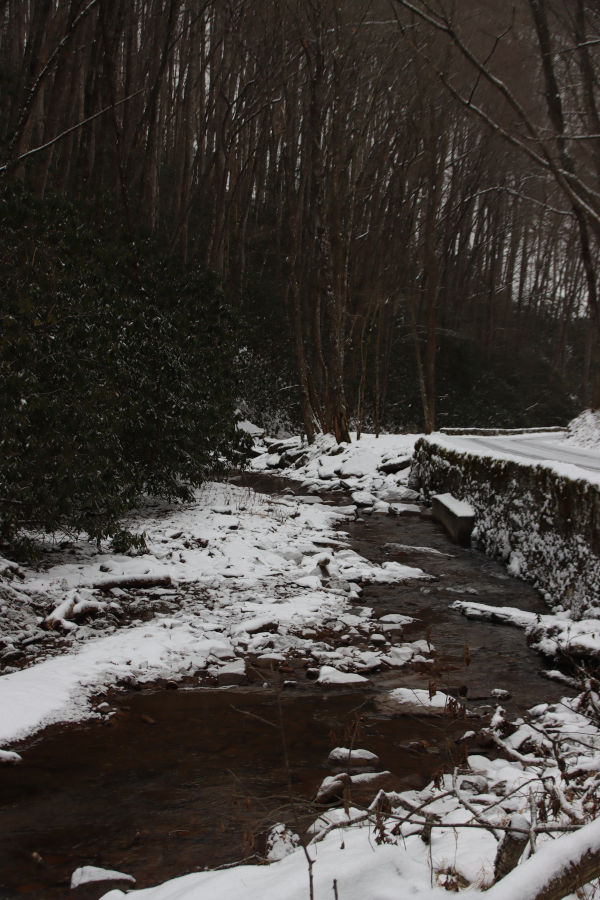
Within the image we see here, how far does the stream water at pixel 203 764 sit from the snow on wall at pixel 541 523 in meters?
0.83

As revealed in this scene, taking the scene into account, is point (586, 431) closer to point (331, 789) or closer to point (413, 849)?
point (331, 789)

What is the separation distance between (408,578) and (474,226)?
1059 inches

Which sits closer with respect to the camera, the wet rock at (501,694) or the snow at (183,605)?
the snow at (183,605)

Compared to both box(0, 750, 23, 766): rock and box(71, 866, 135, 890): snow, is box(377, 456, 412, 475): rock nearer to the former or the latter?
box(0, 750, 23, 766): rock

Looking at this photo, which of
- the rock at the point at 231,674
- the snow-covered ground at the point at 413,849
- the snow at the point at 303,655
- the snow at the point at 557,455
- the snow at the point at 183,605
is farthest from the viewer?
the snow at the point at 557,455

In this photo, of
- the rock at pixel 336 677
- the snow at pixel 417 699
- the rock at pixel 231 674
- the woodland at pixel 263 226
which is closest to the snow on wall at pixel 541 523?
the snow at pixel 417 699

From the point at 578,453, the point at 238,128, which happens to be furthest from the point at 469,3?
the point at 578,453

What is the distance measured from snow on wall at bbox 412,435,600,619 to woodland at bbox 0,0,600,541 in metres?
3.76

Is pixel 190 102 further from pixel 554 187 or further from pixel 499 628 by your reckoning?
pixel 499 628

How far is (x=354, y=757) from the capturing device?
3.38m

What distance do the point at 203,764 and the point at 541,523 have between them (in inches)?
180

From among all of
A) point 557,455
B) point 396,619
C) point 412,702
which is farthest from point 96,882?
point 557,455

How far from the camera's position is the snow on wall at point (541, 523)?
5551mm

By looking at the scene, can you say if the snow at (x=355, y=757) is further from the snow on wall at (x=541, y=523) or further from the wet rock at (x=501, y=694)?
the snow on wall at (x=541, y=523)
